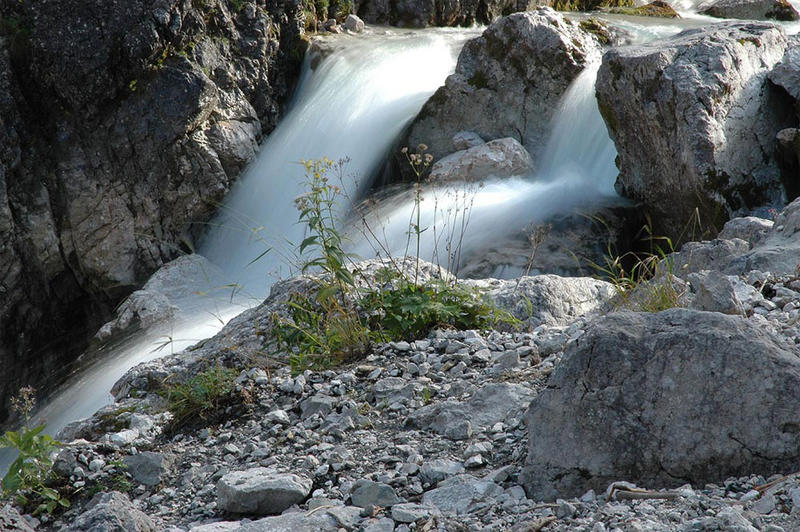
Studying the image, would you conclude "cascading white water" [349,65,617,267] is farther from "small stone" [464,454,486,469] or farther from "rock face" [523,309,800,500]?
"rock face" [523,309,800,500]

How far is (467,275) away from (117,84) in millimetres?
5349

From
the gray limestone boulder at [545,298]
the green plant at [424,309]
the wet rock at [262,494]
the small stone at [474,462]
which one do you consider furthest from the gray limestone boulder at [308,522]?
the gray limestone boulder at [545,298]

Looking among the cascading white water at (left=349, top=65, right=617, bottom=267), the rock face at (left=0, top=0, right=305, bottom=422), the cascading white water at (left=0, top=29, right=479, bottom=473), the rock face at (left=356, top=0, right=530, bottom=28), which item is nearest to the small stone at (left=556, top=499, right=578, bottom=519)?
the cascading white water at (left=349, top=65, right=617, bottom=267)

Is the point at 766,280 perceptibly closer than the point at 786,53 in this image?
Yes

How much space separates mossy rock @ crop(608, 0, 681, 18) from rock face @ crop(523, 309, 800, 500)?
39.4 ft

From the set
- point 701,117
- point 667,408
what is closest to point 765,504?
point 667,408

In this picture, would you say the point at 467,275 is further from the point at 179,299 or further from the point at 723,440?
the point at 723,440

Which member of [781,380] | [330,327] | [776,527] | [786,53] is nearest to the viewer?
[776,527]

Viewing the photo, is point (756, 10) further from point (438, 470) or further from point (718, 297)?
point (438, 470)

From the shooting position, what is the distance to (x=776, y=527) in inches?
81.1

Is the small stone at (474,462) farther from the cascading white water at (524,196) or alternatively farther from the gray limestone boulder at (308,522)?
the cascading white water at (524,196)

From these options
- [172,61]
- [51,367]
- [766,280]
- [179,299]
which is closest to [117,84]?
[172,61]

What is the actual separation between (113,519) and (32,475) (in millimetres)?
969

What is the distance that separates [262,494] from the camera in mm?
2807
